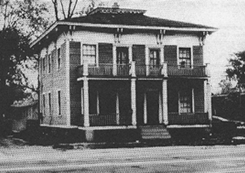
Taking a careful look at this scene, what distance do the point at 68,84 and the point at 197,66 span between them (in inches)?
282

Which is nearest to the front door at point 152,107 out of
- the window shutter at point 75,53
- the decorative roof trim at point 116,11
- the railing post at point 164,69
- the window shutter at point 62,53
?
the railing post at point 164,69

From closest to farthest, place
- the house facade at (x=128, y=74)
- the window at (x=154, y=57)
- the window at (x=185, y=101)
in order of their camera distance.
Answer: the house facade at (x=128, y=74) → the window at (x=154, y=57) → the window at (x=185, y=101)

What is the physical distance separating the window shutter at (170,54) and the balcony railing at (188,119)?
317 centimetres

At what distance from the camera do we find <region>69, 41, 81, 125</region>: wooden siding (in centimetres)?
2512

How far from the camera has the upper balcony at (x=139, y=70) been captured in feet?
79.2

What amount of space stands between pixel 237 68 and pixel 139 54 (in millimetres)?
13315

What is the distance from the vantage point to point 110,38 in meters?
25.8

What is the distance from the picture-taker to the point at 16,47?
35.4 m

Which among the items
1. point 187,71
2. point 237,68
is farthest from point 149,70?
point 237,68

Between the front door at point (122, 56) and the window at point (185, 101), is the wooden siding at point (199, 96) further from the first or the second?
the front door at point (122, 56)

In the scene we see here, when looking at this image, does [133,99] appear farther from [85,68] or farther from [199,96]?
[199,96]

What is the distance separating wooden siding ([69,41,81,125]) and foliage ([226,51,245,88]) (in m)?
15.3

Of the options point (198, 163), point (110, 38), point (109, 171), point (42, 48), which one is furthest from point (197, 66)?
point (109, 171)

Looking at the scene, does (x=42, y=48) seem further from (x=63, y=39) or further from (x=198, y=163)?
(x=198, y=163)
